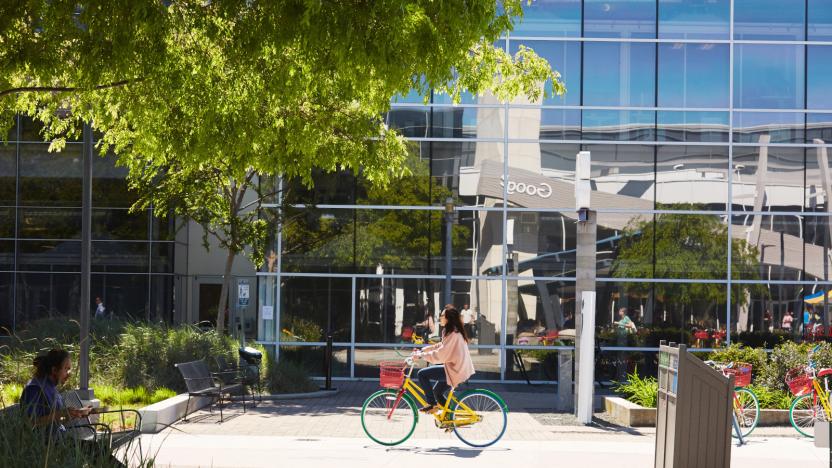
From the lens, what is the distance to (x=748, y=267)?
24812 mm

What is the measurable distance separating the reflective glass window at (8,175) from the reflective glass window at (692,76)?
73.0 feet

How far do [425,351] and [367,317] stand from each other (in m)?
11.7

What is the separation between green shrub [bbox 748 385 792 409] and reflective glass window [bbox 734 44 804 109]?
9619 millimetres

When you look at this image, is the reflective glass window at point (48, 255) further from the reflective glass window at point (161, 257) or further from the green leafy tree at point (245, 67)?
the green leafy tree at point (245, 67)

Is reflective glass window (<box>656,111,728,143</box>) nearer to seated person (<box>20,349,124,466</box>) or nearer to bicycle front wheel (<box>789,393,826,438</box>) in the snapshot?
bicycle front wheel (<box>789,393,826,438</box>)

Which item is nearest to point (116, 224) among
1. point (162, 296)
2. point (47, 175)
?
point (47, 175)

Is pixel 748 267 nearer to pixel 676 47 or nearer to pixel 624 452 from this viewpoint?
pixel 676 47

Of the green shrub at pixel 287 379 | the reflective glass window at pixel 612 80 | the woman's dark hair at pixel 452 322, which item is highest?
the reflective glass window at pixel 612 80

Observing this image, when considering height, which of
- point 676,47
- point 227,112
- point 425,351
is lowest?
point 425,351

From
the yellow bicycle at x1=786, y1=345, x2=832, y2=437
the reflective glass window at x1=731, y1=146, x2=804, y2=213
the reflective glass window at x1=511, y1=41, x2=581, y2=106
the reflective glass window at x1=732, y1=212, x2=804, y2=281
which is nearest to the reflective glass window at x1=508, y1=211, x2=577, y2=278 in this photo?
the reflective glass window at x1=511, y1=41, x2=581, y2=106

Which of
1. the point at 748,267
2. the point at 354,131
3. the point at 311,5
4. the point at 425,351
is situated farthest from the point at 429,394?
the point at 748,267

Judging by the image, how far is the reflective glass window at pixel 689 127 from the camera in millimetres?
24906

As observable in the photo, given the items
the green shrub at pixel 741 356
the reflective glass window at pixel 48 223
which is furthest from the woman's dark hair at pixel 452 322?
the reflective glass window at pixel 48 223

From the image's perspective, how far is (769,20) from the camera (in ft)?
82.9
